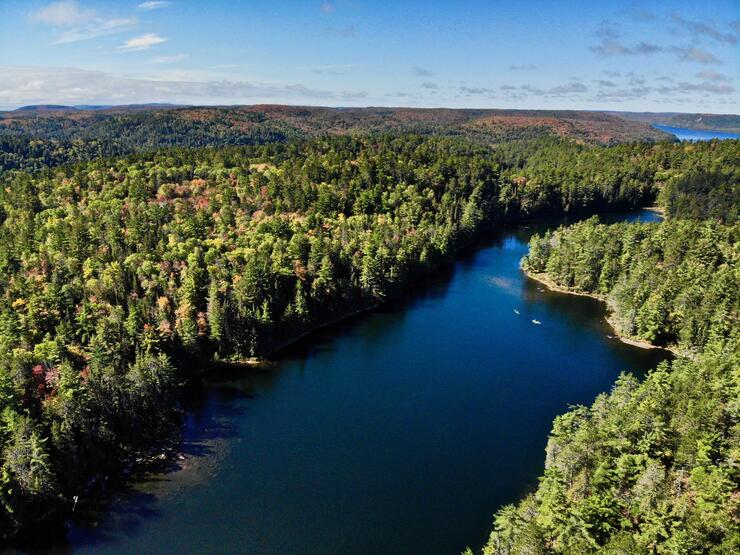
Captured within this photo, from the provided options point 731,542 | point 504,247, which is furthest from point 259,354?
point 504,247

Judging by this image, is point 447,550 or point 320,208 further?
point 320,208

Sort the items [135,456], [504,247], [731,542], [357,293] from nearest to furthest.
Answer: [731,542] → [135,456] → [357,293] → [504,247]

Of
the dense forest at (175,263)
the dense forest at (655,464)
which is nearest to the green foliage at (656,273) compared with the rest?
the dense forest at (655,464)

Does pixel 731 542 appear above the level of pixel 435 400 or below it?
above

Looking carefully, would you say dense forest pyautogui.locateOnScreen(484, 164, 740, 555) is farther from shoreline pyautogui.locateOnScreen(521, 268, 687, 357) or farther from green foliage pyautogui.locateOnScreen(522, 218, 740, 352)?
shoreline pyautogui.locateOnScreen(521, 268, 687, 357)

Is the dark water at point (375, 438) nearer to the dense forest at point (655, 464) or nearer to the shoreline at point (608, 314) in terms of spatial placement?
the shoreline at point (608, 314)

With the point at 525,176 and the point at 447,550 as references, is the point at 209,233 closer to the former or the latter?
the point at 447,550

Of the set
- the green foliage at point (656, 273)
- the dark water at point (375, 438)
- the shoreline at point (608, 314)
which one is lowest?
the dark water at point (375, 438)
